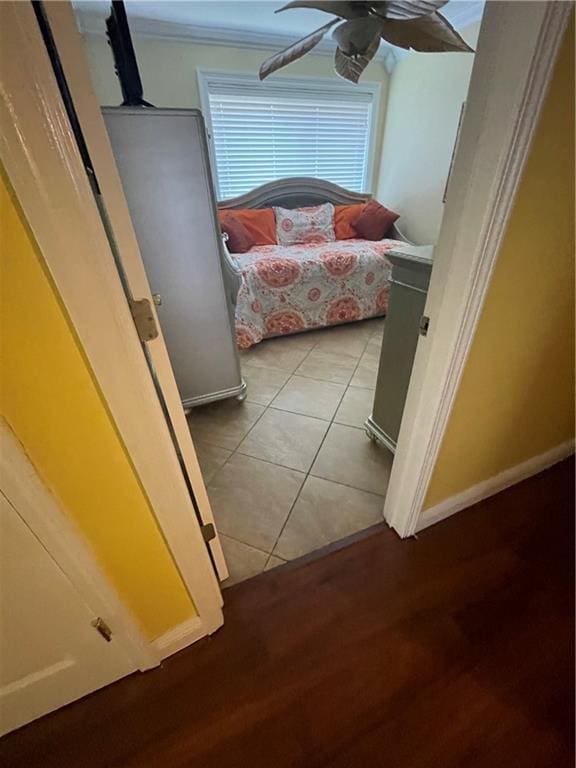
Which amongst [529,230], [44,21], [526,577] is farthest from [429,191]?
[44,21]

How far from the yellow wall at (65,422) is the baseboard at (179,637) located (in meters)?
0.23

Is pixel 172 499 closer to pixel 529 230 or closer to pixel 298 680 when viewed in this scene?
pixel 298 680

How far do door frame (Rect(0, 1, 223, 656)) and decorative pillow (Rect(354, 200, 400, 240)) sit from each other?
11.4 feet

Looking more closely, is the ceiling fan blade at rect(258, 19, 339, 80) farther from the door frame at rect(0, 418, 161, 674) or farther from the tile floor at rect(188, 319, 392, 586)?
the door frame at rect(0, 418, 161, 674)

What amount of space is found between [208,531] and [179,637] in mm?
327

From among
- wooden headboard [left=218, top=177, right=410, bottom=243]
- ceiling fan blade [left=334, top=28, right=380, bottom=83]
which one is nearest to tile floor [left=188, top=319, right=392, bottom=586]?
ceiling fan blade [left=334, top=28, right=380, bottom=83]

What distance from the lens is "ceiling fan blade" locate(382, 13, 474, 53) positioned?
4.44 ft

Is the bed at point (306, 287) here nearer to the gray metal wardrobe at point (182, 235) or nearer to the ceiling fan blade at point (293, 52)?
the gray metal wardrobe at point (182, 235)

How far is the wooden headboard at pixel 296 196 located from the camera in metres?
3.46

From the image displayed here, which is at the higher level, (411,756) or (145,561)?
(145,561)

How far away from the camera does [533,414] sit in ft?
4.14

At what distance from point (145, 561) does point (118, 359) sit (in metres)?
0.55

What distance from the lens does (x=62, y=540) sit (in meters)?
0.66

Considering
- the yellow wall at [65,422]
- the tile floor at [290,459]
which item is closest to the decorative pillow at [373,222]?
the tile floor at [290,459]
